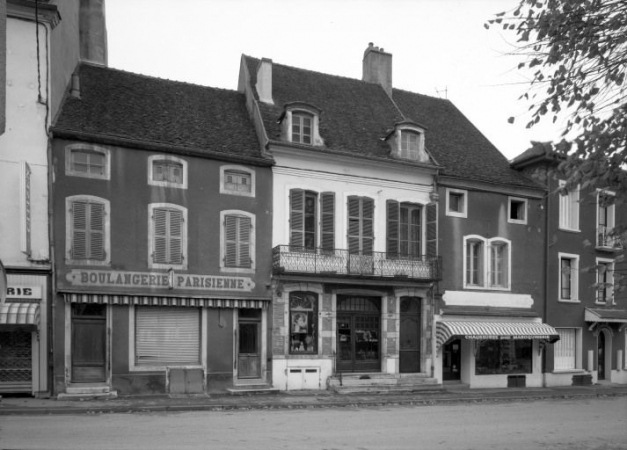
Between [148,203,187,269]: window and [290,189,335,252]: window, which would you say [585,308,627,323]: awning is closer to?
[290,189,335,252]: window

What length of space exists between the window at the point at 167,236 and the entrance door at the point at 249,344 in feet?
9.16

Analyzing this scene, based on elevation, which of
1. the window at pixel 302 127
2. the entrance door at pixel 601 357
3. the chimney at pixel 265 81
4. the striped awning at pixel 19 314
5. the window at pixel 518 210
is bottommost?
Answer: the entrance door at pixel 601 357

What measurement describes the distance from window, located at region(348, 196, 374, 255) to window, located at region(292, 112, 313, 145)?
2702 millimetres

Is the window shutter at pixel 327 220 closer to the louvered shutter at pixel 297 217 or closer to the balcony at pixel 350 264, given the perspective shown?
the balcony at pixel 350 264

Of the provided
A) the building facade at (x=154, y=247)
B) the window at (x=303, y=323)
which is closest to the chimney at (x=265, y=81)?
the building facade at (x=154, y=247)

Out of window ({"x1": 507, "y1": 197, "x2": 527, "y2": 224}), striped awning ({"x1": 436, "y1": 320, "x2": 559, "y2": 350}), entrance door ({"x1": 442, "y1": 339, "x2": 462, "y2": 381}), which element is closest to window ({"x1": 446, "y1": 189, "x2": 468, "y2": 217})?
window ({"x1": 507, "y1": 197, "x2": 527, "y2": 224})

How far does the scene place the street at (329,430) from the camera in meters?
11.8

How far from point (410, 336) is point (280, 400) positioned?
22.3 ft

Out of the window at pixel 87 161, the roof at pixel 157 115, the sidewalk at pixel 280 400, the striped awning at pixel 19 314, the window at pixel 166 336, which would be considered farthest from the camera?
the roof at pixel 157 115

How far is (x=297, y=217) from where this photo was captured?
22.3m

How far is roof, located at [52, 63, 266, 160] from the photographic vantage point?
20.0m

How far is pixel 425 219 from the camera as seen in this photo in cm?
2444

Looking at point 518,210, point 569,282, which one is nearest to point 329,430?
point 518,210

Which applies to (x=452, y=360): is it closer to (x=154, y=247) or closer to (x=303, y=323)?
(x=303, y=323)
